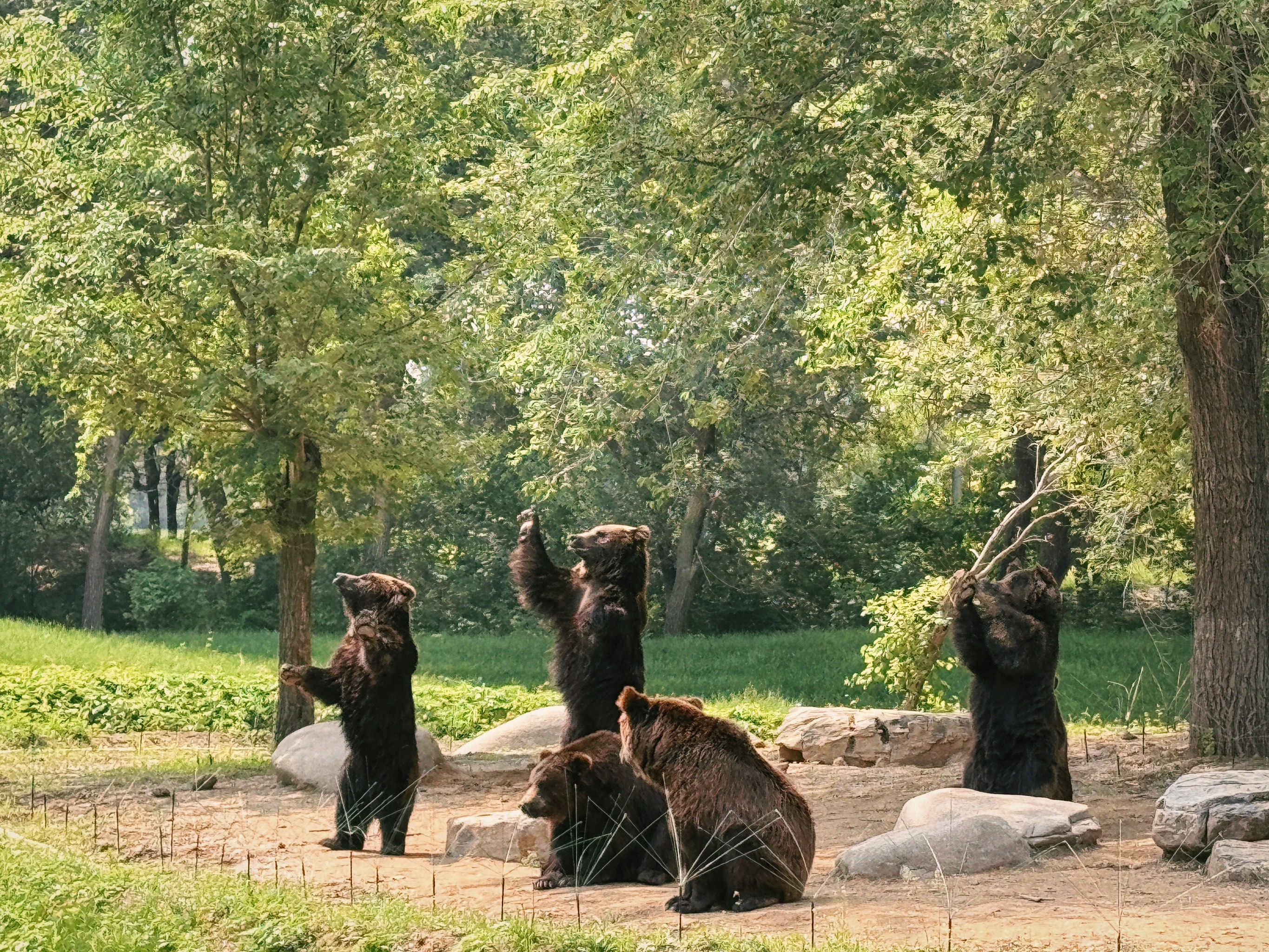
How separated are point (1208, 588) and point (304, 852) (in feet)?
26.2

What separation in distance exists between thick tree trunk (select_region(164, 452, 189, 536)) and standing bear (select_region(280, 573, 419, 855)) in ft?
97.8

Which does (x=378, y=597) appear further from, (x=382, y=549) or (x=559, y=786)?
(x=382, y=549)

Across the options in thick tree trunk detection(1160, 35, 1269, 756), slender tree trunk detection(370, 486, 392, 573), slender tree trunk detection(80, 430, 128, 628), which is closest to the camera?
thick tree trunk detection(1160, 35, 1269, 756)

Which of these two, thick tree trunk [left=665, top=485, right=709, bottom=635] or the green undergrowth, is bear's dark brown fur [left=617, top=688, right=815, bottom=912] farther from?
thick tree trunk [left=665, top=485, right=709, bottom=635]

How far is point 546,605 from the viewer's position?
1105 cm

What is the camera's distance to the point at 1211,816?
8070mm

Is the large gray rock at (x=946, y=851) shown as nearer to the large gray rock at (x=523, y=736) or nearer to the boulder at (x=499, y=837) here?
the boulder at (x=499, y=837)

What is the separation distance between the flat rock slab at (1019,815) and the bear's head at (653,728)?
1.42 meters

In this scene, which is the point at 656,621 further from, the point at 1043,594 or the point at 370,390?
the point at 1043,594

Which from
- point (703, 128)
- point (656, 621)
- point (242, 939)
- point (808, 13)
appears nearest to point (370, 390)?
point (703, 128)

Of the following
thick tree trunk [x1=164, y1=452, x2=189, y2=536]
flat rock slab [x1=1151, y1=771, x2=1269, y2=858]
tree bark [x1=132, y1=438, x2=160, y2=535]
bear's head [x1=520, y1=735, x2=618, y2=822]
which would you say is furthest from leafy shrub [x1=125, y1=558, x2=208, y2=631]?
flat rock slab [x1=1151, y1=771, x2=1269, y2=858]

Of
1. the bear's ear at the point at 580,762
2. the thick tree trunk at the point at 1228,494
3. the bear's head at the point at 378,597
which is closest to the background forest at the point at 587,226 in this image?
the thick tree trunk at the point at 1228,494

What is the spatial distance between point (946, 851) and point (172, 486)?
3854cm

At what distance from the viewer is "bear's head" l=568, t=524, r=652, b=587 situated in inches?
420
